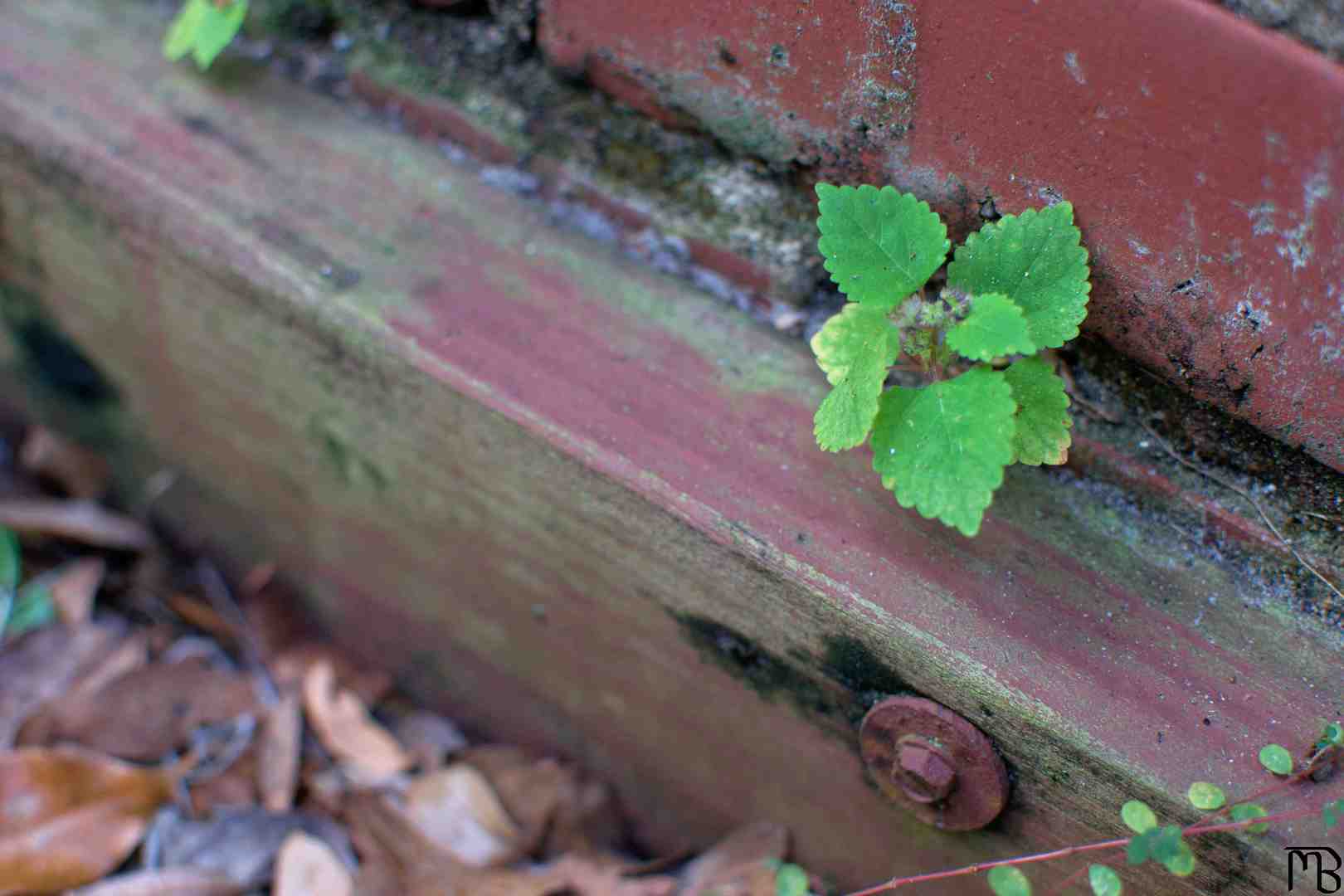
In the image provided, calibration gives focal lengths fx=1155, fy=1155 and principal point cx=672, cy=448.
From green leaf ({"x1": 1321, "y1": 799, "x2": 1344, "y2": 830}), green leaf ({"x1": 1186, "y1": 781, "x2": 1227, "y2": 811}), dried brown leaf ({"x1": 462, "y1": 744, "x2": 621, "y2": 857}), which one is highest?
green leaf ({"x1": 1321, "y1": 799, "x2": 1344, "y2": 830})

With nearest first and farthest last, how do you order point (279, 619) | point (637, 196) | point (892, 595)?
point (892, 595) → point (637, 196) → point (279, 619)

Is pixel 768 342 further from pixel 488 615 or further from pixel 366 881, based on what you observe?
pixel 366 881

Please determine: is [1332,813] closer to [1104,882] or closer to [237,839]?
[1104,882]

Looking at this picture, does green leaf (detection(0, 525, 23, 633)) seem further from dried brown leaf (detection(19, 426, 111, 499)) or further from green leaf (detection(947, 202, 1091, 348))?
green leaf (detection(947, 202, 1091, 348))

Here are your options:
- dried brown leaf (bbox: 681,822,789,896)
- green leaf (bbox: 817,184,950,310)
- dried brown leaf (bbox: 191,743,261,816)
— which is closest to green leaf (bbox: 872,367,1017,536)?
green leaf (bbox: 817,184,950,310)

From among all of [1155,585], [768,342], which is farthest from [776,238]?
[1155,585]

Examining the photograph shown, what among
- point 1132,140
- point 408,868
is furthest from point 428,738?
point 1132,140

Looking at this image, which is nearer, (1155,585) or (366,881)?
(1155,585)
